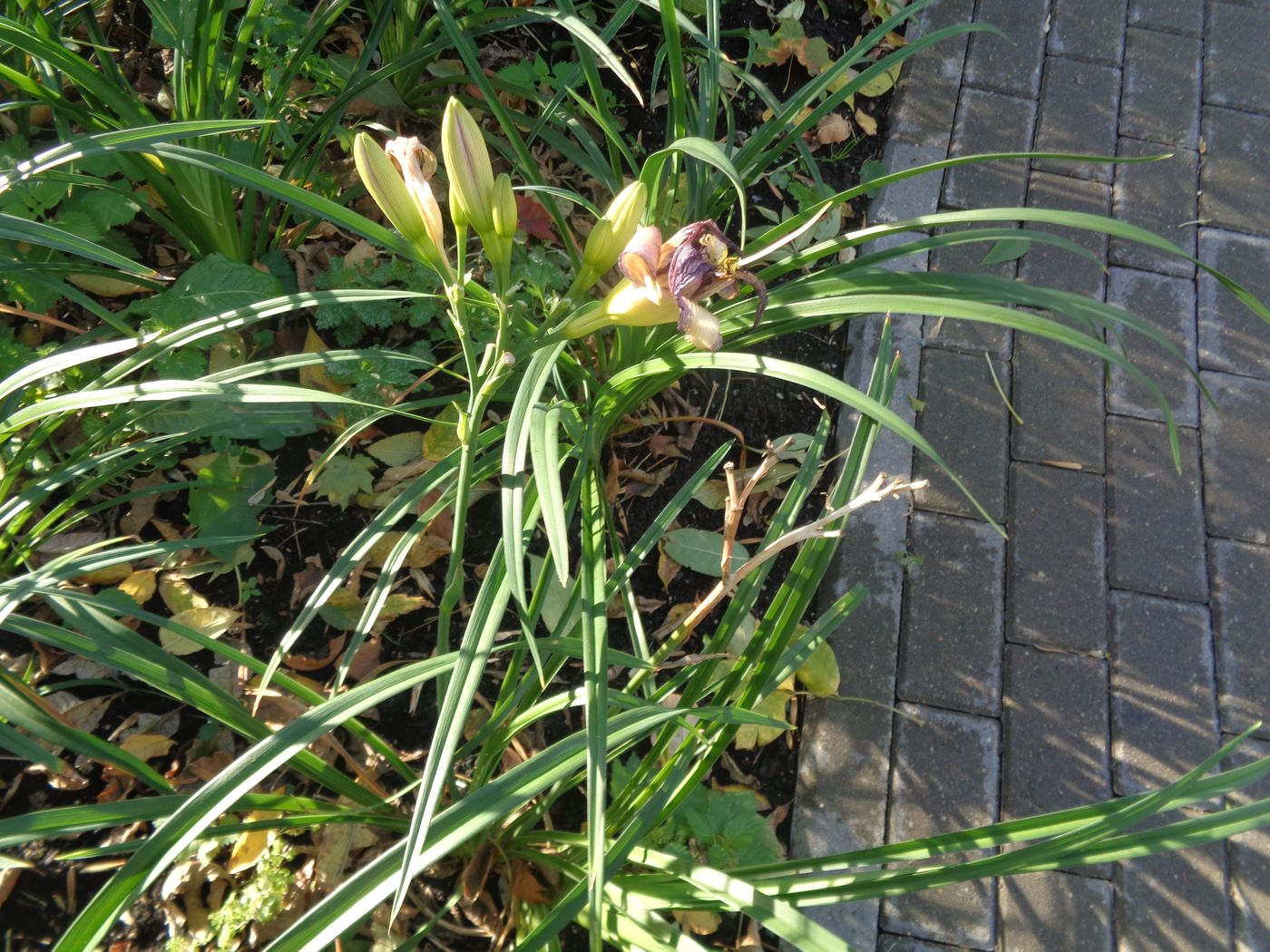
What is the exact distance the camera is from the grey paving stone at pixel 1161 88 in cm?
253

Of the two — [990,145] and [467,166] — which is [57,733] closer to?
[467,166]

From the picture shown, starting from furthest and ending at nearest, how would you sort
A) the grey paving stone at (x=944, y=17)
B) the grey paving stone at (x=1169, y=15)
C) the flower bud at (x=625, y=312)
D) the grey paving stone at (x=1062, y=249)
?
the grey paving stone at (x=1169, y=15), the grey paving stone at (x=944, y=17), the grey paving stone at (x=1062, y=249), the flower bud at (x=625, y=312)

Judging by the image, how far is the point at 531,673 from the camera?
1223 mm

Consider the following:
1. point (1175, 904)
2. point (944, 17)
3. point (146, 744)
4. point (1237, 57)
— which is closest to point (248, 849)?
point (146, 744)

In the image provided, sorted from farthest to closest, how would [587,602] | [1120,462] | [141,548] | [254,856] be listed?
1. [1120,462]
2. [254,856]
3. [141,548]
4. [587,602]

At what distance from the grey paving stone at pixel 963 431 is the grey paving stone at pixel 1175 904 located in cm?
71

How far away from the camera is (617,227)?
965mm

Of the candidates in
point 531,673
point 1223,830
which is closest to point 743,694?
point 531,673

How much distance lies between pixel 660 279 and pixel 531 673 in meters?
0.57

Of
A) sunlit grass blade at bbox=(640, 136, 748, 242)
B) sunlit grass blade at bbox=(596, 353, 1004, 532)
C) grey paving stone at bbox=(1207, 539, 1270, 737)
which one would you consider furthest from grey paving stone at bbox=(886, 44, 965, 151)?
sunlit grass blade at bbox=(640, 136, 748, 242)

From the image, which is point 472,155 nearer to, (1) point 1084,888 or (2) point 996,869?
(2) point 996,869

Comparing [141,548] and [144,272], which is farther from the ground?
[144,272]

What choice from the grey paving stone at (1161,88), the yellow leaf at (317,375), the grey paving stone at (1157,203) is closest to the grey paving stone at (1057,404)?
the grey paving stone at (1157,203)

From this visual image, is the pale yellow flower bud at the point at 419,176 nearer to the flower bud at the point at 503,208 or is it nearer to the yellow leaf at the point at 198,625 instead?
the flower bud at the point at 503,208
